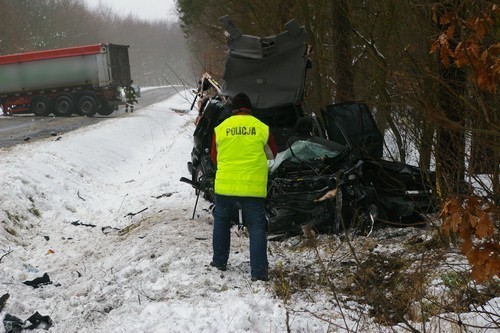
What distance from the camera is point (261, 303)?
466 cm

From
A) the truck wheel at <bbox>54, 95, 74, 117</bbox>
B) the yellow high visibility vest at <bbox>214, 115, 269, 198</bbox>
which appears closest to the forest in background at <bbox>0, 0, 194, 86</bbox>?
the truck wheel at <bbox>54, 95, 74, 117</bbox>

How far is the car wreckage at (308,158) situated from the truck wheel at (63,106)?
20.1 metres

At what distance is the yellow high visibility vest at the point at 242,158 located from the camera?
5.50m

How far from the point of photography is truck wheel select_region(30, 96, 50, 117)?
27.2 meters

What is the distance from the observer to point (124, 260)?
6457 mm

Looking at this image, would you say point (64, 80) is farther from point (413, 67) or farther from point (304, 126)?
point (413, 67)

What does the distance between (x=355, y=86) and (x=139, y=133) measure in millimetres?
13299

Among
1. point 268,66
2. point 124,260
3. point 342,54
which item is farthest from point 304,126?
point 124,260

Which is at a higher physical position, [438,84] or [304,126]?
[438,84]

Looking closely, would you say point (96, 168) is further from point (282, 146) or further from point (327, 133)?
point (327, 133)

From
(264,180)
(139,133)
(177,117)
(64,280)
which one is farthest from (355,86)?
(177,117)

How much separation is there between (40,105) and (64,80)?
193cm

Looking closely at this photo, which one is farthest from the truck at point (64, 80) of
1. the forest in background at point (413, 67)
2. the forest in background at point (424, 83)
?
the forest in background at point (424, 83)

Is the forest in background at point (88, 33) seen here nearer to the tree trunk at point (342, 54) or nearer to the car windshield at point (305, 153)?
the tree trunk at point (342, 54)
